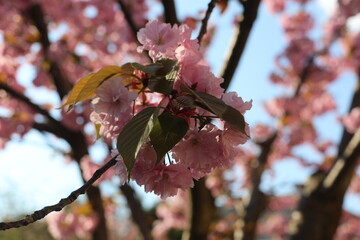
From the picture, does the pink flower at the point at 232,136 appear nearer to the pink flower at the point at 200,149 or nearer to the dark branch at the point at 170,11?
the pink flower at the point at 200,149

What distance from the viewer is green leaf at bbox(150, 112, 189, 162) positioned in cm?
76

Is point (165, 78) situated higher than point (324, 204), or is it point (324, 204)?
point (324, 204)

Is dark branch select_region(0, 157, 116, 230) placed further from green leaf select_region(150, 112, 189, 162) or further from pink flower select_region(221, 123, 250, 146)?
pink flower select_region(221, 123, 250, 146)

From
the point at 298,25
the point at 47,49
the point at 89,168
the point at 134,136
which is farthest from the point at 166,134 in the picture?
the point at 298,25

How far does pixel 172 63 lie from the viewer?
0.83m

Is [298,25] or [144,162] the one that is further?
[298,25]

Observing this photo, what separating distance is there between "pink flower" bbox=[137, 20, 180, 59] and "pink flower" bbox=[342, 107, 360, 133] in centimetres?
280

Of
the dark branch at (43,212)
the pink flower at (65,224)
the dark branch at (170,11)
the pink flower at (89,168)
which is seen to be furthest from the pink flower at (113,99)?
the pink flower at (65,224)

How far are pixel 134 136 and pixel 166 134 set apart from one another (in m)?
0.05

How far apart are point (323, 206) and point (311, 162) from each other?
2710mm

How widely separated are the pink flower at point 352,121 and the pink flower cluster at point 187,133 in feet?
9.19

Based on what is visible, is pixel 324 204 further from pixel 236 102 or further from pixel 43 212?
pixel 43 212

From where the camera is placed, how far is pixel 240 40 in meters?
1.60

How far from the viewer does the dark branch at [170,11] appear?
167 cm
